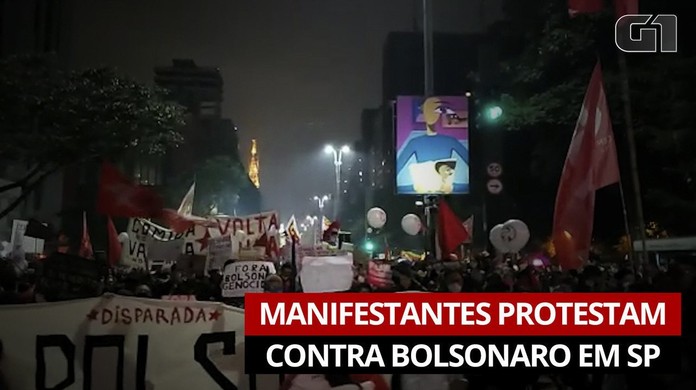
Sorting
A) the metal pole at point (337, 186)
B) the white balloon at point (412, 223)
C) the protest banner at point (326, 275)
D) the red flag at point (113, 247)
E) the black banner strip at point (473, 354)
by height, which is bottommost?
the black banner strip at point (473, 354)

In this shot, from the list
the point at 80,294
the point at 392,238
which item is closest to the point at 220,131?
the point at 392,238

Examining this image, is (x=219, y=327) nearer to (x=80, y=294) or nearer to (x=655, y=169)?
(x=80, y=294)

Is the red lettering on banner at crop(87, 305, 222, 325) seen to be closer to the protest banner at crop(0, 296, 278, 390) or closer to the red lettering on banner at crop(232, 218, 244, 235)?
the protest banner at crop(0, 296, 278, 390)

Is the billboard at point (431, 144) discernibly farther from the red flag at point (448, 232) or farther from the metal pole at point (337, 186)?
the metal pole at point (337, 186)

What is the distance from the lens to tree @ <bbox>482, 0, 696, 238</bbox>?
482 centimetres

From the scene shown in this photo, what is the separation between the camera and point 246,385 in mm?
2660

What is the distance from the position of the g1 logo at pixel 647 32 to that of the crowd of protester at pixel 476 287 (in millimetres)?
1116

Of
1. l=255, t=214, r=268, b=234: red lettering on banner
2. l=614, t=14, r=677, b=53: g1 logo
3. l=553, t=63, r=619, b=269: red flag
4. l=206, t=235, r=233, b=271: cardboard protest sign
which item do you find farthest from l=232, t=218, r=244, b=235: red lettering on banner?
l=614, t=14, r=677, b=53: g1 logo

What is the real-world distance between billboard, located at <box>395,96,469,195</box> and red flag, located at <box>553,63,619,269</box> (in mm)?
1757

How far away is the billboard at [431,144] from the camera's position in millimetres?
5043

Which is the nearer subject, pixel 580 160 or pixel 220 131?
pixel 580 160

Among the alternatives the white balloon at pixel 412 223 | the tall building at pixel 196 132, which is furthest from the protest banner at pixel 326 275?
the white balloon at pixel 412 223

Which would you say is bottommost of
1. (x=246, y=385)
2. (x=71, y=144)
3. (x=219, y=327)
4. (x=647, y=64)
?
(x=246, y=385)

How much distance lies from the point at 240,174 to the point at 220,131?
0.68 meters
